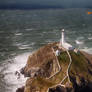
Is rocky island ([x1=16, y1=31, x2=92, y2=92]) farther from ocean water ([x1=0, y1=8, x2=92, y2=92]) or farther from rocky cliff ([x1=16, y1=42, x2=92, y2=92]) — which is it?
ocean water ([x1=0, y1=8, x2=92, y2=92])

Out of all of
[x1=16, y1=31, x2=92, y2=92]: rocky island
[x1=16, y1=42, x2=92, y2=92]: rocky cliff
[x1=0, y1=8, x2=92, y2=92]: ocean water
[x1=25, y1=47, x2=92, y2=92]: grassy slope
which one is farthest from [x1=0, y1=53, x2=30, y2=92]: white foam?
[x1=25, y1=47, x2=92, y2=92]: grassy slope

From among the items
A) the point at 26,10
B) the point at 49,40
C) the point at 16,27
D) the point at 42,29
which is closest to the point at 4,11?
the point at 26,10

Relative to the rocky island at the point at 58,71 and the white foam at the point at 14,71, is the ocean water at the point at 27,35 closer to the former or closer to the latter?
the white foam at the point at 14,71

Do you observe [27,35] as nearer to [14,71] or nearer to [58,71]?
[14,71]

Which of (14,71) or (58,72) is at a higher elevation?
(58,72)

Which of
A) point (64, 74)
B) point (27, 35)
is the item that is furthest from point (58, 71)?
point (27, 35)

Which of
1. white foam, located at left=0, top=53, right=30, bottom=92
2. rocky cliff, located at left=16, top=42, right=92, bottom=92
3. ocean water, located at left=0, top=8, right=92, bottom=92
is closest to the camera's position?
rocky cliff, located at left=16, top=42, right=92, bottom=92
